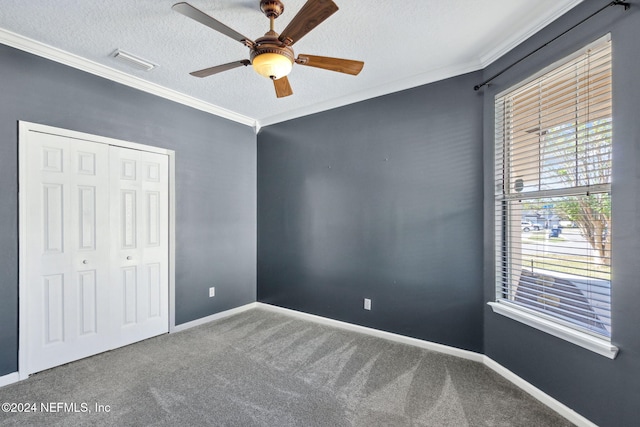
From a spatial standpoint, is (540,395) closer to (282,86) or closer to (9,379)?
(282,86)

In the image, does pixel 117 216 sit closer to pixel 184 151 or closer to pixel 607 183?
pixel 184 151

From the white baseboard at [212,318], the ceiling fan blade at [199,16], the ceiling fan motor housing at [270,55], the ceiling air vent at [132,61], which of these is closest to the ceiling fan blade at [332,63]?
the ceiling fan motor housing at [270,55]

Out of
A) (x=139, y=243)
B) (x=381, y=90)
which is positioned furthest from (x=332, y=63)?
(x=139, y=243)

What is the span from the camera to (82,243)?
2.65 meters

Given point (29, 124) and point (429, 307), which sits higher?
point (29, 124)

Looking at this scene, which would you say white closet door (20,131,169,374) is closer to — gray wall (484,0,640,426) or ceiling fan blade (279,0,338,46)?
ceiling fan blade (279,0,338,46)

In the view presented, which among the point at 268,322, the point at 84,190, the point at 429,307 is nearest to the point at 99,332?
the point at 84,190

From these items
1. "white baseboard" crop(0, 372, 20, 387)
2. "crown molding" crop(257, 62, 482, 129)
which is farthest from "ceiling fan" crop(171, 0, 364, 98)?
"white baseboard" crop(0, 372, 20, 387)

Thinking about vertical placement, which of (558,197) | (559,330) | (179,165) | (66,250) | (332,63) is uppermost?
(332,63)

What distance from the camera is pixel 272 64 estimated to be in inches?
66.6

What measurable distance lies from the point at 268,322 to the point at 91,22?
10.7ft

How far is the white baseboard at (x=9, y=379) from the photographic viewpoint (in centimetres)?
222

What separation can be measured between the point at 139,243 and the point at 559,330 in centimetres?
365

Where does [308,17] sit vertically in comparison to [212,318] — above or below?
above
